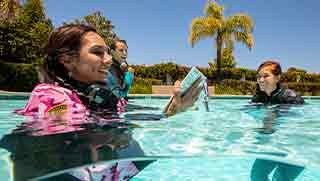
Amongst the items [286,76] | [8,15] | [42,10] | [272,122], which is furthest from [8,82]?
[286,76]

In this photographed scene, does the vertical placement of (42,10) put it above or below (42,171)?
above

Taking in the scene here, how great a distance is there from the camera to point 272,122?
5512 millimetres

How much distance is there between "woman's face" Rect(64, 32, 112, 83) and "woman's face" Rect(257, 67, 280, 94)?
4738 millimetres

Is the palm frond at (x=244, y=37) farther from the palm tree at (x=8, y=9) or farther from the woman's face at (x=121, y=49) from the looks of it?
the woman's face at (x=121, y=49)

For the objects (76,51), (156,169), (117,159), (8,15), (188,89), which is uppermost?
(8,15)

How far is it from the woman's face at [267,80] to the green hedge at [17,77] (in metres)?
15.6

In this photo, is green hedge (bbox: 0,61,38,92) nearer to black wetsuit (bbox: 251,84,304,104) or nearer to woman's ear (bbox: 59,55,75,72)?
black wetsuit (bbox: 251,84,304,104)

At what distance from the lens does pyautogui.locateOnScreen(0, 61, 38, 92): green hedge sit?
20359 mm

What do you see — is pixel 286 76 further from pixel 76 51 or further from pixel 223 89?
pixel 76 51

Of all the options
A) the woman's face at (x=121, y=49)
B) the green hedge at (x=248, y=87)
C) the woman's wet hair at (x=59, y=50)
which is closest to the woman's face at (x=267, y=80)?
the woman's face at (x=121, y=49)

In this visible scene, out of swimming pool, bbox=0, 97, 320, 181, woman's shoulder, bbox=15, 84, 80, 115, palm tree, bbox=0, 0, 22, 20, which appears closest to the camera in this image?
woman's shoulder, bbox=15, 84, 80, 115

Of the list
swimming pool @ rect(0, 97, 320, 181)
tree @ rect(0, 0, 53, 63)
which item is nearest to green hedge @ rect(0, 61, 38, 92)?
tree @ rect(0, 0, 53, 63)

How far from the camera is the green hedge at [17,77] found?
66.8 ft

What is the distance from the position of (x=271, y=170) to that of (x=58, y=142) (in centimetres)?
174
